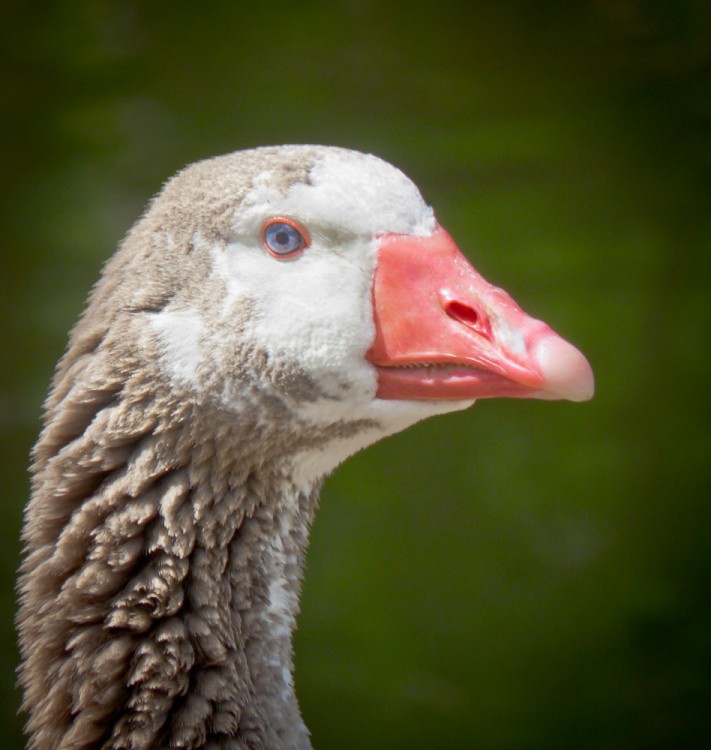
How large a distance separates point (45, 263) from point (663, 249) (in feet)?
7.52

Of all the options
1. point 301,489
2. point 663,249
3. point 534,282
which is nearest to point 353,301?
point 301,489

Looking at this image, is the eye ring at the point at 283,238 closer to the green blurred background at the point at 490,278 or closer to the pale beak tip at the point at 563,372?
the pale beak tip at the point at 563,372

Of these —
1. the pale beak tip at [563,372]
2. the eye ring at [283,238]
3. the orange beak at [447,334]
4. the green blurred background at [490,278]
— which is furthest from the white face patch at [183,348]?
the green blurred background at [490,278]

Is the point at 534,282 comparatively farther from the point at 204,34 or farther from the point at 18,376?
the point at 18,376

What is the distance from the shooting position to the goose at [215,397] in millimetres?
1502

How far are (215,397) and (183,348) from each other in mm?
98

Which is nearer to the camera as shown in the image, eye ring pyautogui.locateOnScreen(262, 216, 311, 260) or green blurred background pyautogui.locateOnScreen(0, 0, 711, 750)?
eye ring pyautogui.locateOnScreen(262, 216, 311, 260)

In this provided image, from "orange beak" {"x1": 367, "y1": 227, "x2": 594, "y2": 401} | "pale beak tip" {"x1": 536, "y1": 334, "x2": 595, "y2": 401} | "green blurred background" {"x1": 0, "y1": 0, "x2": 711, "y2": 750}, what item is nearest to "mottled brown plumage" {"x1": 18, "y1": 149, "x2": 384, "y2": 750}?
"orange beak" {"x1": 367, "y1": 227, "x2": 594, "y2": 401}

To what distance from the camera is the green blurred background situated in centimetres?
319

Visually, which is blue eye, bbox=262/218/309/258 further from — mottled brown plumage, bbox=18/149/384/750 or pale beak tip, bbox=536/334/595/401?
pale beak tip, bbox=536/334/595/401

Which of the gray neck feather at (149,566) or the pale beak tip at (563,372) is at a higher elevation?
the pale beak tip at (563,372)

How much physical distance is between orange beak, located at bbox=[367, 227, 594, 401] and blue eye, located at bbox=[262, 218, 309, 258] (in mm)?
142

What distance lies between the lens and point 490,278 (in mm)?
3365

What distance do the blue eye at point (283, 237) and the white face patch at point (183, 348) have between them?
0.17 m
